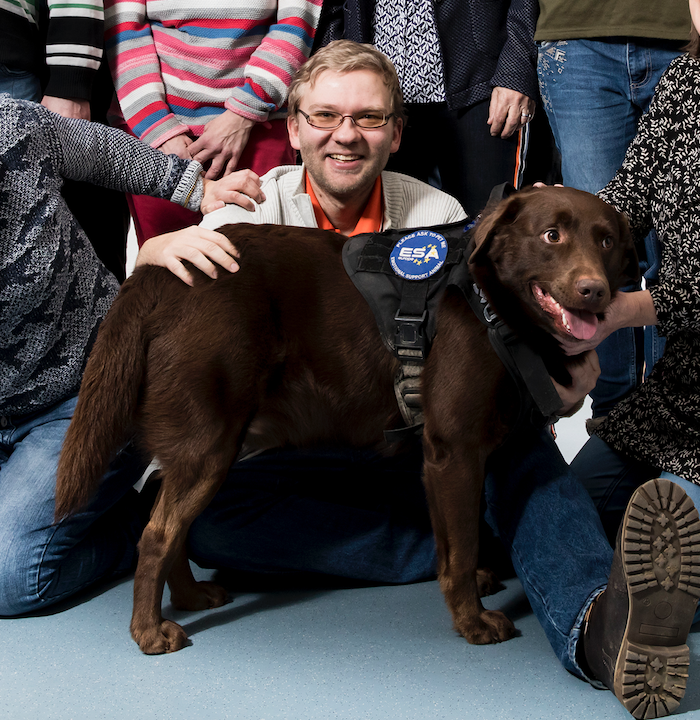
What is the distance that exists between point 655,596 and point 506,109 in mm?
1601

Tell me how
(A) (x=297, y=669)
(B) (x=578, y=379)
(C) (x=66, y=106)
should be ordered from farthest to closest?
(C) (x=66, y=106)
(B) (x=578, y=379)
(A) (x=297, y=669)

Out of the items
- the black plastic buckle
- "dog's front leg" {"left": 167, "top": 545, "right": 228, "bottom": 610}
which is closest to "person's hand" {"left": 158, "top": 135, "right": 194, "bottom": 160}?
the black plastic buckle

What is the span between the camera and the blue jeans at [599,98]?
229 cm

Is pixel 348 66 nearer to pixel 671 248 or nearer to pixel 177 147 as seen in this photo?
pixel 177 147

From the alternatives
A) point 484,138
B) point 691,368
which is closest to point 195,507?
point 691,368

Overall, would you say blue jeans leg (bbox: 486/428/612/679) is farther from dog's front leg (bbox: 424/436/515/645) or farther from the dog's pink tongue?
the dog's pink tongue

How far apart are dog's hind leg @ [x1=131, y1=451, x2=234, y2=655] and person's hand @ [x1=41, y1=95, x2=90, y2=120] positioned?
50.6 inches

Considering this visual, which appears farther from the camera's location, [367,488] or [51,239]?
[367,488]

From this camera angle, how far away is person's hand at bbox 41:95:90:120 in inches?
94.9

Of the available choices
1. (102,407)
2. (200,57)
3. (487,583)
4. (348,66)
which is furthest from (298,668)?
(200,57)

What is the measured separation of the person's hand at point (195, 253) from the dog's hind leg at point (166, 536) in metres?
0.41

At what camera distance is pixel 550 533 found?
177cm

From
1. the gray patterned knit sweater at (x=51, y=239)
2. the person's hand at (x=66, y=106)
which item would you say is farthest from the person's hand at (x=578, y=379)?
the person's hand at (x=66, y=106)

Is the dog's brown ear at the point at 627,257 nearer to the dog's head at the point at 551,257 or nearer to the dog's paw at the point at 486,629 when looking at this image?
the dog's head at the point at 551,257
